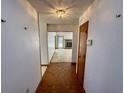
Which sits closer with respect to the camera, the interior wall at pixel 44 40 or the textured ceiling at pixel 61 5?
the textured ceiling at pixel 61 5

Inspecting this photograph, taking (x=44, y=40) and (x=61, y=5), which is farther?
(x=44, y=40)

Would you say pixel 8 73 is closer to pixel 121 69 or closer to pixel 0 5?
pixel 0 5

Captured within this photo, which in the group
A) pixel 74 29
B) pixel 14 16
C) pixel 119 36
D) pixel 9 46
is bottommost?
pixel 9 46

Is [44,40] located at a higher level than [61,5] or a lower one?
lower

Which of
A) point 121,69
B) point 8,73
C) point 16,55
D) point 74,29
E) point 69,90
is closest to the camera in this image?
point 121,69

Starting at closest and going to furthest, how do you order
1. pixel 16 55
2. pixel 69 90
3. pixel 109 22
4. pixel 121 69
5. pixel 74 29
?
pixel 121 69 < pixel 109 22 < pixel 16 55 < pixel 69 90 < pixel 74 29

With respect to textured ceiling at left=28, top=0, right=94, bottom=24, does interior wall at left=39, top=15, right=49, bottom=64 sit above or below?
below

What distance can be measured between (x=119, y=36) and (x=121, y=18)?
20 cm

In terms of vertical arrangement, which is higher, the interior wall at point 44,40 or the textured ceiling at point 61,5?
the textured ceiling at point 61,5

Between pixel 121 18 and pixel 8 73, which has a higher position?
pixel 121 18

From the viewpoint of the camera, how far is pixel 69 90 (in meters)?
2.74

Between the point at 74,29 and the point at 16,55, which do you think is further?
the point at 74,29

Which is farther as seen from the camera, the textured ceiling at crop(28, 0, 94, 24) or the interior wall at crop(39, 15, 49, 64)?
the interior wall at crop(39, 15, 49, 64)

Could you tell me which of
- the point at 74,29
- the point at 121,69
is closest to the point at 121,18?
the point at 121,69
